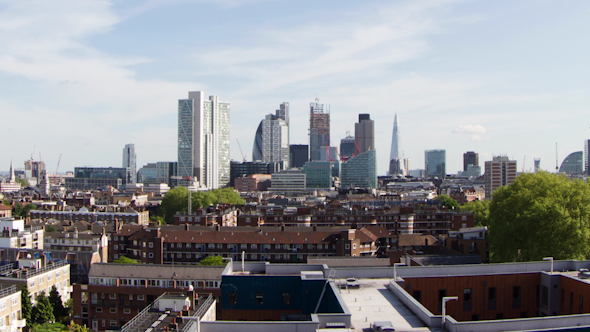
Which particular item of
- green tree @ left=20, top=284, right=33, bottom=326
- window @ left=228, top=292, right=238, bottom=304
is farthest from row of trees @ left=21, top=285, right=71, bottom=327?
window @ left=228, top=292, right=238, bottom=304

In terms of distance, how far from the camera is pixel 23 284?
141 ft

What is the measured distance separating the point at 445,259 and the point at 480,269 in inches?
712

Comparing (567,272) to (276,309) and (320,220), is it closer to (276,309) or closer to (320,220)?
(276,309)

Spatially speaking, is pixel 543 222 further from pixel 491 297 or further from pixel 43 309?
pixel 43 309

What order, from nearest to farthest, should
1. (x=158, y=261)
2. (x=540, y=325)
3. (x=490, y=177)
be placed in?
(x=540, y=325)
(x=158, y=261)
(x=490, y=177)

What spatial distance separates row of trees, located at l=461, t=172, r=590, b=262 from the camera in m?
42.3

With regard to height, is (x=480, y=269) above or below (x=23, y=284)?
above

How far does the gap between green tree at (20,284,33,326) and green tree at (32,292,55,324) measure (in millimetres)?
363

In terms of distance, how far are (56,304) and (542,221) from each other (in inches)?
1569

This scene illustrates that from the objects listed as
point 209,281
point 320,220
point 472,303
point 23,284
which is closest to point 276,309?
point 472,303

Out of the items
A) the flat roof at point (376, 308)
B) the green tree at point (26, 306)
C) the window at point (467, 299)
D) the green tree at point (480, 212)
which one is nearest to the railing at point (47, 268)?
the green tree at point (26, 306)

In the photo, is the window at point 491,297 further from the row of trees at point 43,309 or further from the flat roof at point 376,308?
the row of trees at point 43,309

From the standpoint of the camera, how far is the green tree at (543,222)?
42.3 metres

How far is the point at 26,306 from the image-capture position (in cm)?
4122
